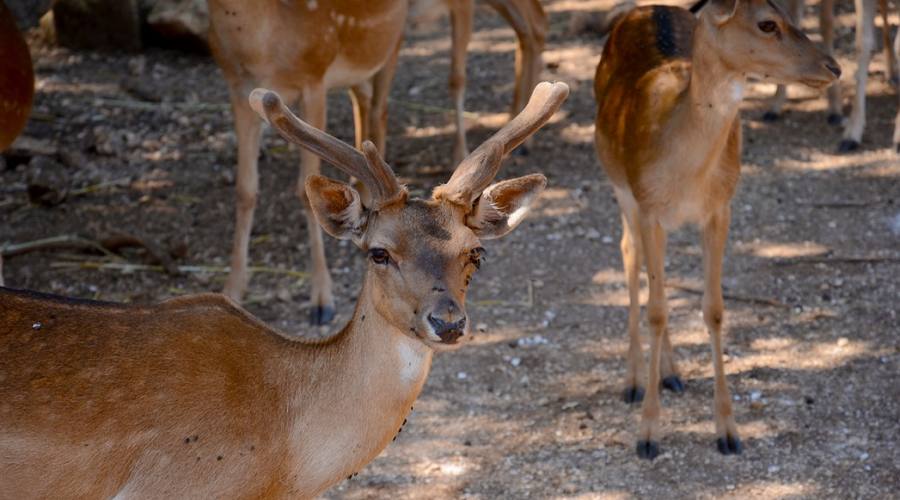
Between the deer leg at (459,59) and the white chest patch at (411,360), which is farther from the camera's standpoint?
the deer leg at (459,59)

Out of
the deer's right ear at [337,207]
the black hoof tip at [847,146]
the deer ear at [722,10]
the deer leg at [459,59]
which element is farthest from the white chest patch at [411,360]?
the black hoof tip at [847,146]

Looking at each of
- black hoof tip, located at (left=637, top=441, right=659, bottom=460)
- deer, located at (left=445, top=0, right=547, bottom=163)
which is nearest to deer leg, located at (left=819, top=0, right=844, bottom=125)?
deer, located at (left=445, top=0, right=547, bottom=163)

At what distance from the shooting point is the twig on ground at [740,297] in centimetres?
769

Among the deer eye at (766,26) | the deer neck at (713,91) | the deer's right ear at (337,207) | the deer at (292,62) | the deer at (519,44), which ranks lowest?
the deer at (519,44)

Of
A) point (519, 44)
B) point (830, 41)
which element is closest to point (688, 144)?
point (519, 44)

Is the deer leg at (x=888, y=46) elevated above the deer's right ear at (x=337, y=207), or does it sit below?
below

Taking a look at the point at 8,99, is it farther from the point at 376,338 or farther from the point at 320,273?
the point at 376,338

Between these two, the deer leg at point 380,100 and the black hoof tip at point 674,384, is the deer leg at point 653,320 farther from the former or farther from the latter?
the deer leg at point 380,100

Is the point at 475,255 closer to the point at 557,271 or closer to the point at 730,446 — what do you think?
the point at 730,446

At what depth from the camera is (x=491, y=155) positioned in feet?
14.7

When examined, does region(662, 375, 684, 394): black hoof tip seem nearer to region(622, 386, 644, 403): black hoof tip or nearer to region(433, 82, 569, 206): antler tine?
region(622, 386, 644, 403): black hoof tip

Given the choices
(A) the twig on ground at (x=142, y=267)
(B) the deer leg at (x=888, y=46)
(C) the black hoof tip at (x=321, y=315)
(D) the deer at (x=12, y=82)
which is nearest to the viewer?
(D) the deer at (x=12, y=82)

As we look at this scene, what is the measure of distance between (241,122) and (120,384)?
3.66 m

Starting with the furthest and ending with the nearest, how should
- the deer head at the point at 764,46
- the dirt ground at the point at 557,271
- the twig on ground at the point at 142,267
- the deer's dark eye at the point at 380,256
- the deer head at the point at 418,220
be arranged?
the twig on ground at the point at 142,267
the dirt ground at the point at 557,271
the deer head at the point at 764,46
the deer's dark eye at the point at 380,256
the deer head at the point at 418,220
